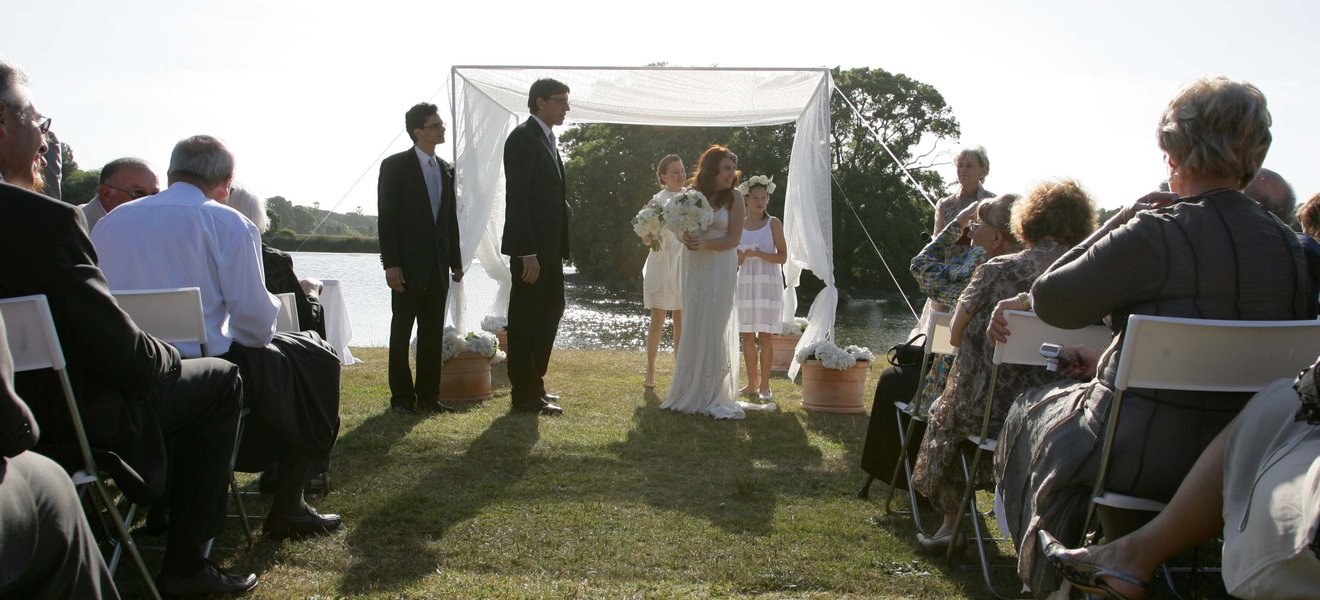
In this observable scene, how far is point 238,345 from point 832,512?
102 inches

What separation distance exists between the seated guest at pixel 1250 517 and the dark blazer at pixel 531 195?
194 inches

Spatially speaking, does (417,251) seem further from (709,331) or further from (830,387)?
(830,387)

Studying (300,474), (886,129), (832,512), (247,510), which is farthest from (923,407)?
(886,129)

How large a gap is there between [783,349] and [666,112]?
2.63 m

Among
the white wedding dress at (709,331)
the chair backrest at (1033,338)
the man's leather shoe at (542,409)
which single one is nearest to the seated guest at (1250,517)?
the chair backrest at (1033,338)

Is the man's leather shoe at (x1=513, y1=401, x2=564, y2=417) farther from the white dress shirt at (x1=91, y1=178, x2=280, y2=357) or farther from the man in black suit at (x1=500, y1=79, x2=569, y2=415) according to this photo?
the white dress shirt at (x1=91, y1=178, x2=280, y2=357)

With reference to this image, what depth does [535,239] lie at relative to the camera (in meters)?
7.15

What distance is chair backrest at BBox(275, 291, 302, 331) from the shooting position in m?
4.24

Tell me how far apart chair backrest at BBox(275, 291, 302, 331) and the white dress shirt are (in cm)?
60

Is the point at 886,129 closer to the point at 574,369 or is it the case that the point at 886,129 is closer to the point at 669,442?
the point at 574,369

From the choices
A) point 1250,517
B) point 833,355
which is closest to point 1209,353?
point 1250,517

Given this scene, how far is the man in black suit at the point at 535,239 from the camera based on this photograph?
7.11 metres

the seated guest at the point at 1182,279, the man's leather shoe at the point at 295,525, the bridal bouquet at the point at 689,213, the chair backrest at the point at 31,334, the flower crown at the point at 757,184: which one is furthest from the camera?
the flower crown at the point at 757,184

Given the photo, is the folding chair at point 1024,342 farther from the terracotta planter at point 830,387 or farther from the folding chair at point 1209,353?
the terracotta planter at point 830,387
